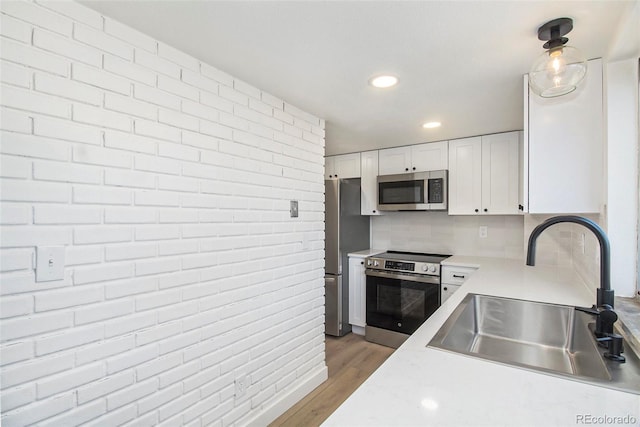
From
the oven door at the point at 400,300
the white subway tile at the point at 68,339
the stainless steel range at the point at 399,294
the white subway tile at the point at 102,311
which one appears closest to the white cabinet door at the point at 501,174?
the stainless steel range at the point at 399,294

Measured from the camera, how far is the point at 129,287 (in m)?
1.29

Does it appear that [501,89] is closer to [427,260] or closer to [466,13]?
[466,13]

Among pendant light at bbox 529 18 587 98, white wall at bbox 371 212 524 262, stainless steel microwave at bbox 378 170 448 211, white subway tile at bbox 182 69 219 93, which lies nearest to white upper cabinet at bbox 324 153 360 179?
stainless steel microwave at bbox 378 170 448 211

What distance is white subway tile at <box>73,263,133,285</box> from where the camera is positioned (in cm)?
114

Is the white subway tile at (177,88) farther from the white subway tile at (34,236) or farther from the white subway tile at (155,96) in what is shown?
the white subway tile at (34,236)

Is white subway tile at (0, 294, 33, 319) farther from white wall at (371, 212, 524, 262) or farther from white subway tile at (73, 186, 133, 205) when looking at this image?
white wall at (371, 212, 524, 262)

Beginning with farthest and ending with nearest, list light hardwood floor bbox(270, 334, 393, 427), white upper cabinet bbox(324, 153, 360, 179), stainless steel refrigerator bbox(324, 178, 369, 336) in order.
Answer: white upper cabinet bbox(324, 153, 360, 179), stainless steel refrigerator bbox(324, 178, 369, 336), light hardwood floor bbox(270, 334, 393, 427)

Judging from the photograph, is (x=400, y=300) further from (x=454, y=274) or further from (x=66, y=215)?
(x=66, y=215)

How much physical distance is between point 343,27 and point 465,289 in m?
1.52

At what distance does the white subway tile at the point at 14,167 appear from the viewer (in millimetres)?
982

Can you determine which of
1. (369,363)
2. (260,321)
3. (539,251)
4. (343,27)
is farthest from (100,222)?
(539,251)

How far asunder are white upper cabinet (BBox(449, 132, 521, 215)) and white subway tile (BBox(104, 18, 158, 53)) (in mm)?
2777

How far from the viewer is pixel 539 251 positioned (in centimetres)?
284

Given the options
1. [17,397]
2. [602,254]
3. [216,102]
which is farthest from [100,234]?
[602,254]
